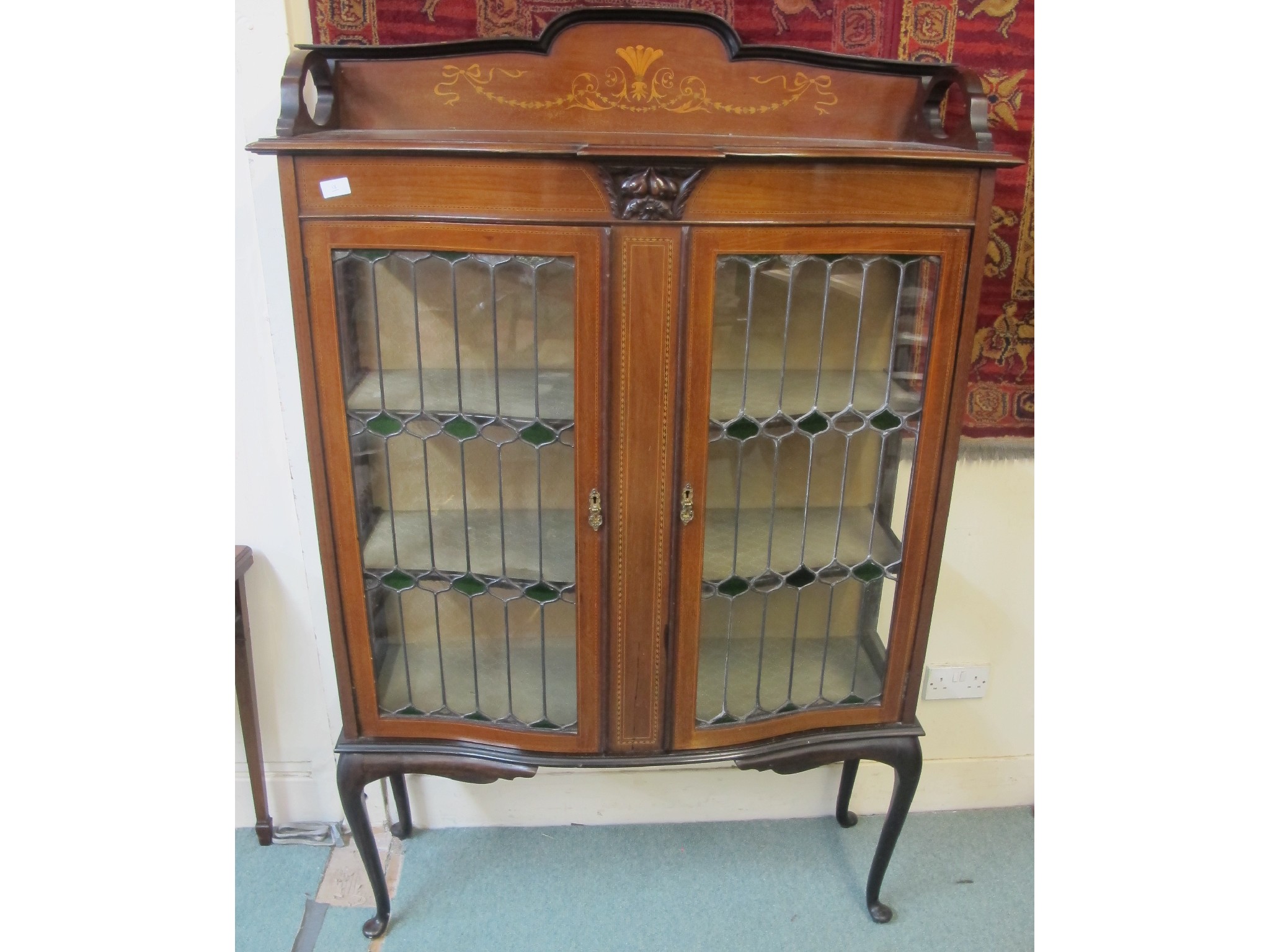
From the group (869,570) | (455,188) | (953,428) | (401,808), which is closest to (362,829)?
(401,808)

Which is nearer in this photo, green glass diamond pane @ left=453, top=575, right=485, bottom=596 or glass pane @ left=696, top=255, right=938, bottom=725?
glass pane @ left=696, top=255, right=938, bottom=725

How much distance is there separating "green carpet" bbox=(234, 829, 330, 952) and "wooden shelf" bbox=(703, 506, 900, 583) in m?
1.05

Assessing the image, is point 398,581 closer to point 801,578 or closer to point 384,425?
point 384,425

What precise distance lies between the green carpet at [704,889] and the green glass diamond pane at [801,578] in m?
0.75

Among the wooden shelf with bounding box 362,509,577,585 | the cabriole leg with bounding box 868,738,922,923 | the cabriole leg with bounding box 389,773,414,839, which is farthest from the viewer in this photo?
the cabriole leg with bounding box 389,773,414,839

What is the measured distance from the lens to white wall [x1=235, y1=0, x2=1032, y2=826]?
1412 mm

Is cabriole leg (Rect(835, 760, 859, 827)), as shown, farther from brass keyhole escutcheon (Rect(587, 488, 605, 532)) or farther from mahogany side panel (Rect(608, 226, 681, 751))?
brass keyhole escutcheon (Rect(587, 488, 605, 532))

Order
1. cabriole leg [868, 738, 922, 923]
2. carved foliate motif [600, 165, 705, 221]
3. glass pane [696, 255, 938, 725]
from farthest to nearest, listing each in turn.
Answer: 1. cabriole leg [868, 738, 922, 923]
2. glass pane [696, 255, 938, 725]
3. carved foliate motif [600, 165, 705, 221]

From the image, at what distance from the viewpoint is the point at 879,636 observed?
1.34 meters

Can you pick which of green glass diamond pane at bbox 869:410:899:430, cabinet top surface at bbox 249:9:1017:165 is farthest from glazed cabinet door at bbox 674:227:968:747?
cabinet top surface at bbox 249:9:1017:165

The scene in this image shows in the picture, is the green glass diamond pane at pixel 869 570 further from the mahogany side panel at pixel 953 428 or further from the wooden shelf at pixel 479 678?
the wooden shelf at pixel 479 678

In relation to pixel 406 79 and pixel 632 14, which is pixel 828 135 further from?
pixel 406 79

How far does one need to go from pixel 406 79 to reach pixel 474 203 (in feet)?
1.14

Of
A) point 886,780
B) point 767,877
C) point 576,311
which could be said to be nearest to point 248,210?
point 576,311
